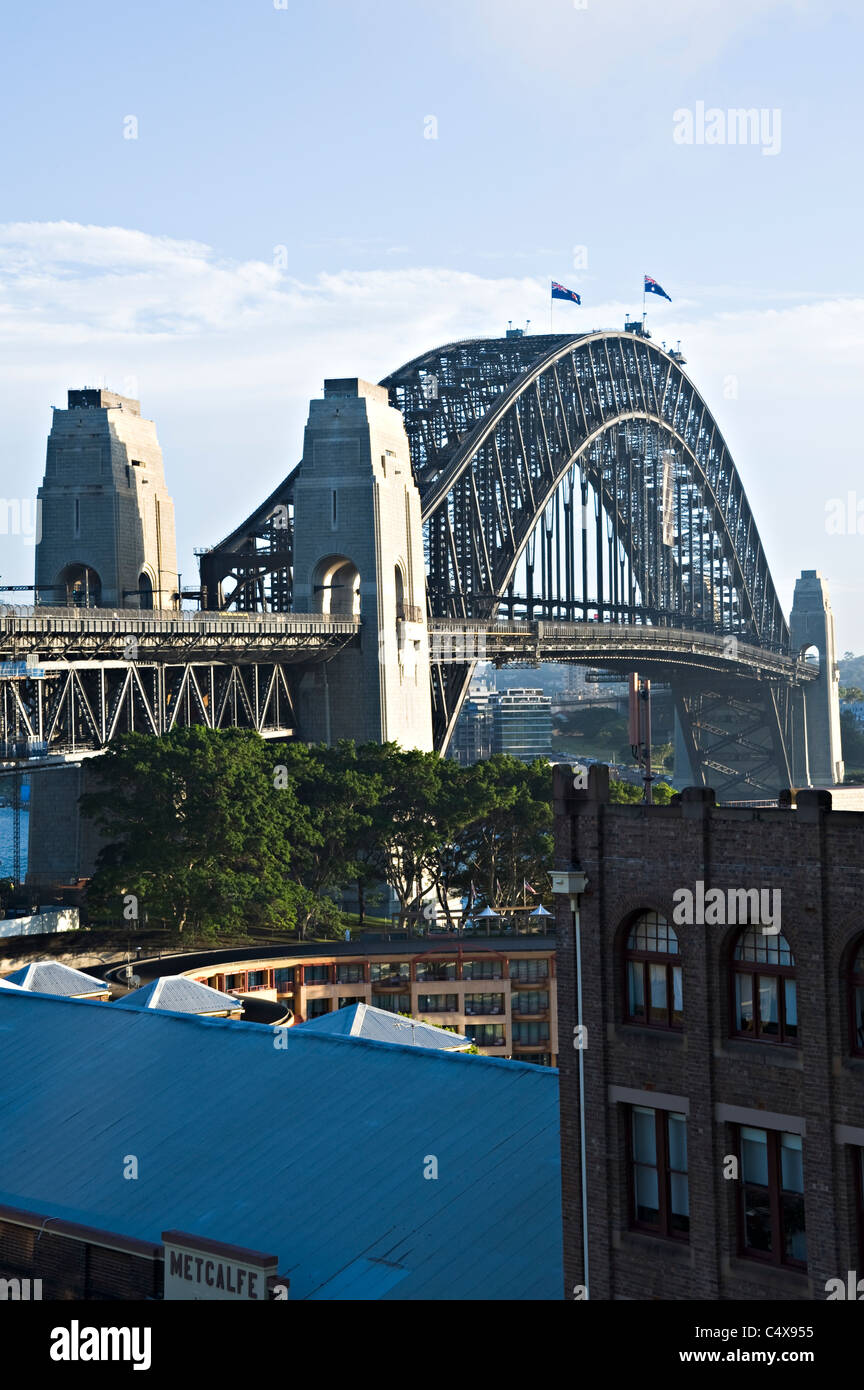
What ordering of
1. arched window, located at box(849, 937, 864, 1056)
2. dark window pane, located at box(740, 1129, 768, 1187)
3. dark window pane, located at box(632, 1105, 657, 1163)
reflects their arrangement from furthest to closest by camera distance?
dark window pane, located at box(632, 1105, 657, 1163), dark window pane, located at box(740, 1129, 768, 1187), arched window, located at box(849, 937, 864, 1056)

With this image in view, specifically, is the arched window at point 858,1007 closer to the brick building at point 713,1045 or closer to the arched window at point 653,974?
the brick building at point 713,1045

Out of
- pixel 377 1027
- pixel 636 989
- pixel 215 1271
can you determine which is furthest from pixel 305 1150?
pixel 377 1027

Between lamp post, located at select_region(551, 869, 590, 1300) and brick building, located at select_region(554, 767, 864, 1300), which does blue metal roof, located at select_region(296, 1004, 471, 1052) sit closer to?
lamp post, located at select_region(551, 869, 590, 1300)

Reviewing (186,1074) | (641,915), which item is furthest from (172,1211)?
(641,915)

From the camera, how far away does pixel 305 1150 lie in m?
34.4

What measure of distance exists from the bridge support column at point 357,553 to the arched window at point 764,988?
87460mm

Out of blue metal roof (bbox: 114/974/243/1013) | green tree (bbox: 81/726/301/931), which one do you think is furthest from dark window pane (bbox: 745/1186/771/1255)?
green tree (bbox: 81/726/301/931)

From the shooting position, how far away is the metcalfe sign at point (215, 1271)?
29203mm

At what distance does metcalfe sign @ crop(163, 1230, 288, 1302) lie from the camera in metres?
29.2

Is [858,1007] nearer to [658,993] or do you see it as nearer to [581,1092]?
[658,993]

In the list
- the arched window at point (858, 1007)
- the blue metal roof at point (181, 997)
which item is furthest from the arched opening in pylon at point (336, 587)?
the arched window at point (858, 1007)

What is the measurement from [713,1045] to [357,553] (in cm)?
8807

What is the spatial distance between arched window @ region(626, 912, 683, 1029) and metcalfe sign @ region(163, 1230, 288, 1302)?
806 centimetres

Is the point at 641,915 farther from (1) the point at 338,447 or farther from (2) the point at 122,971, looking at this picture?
(1) the point at 338,447
